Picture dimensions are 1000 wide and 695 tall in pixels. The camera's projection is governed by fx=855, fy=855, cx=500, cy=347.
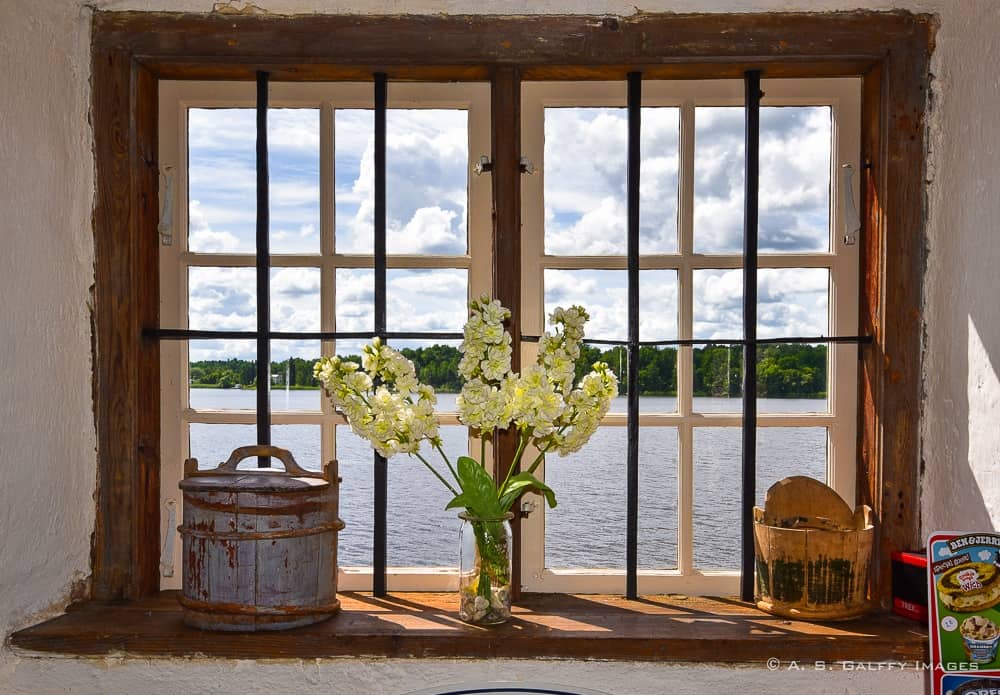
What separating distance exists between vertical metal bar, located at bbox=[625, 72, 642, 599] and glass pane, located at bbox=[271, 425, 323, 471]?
78 centimetres

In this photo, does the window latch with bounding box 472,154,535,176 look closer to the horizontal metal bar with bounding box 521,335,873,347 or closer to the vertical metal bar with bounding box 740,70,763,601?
the horizontal metal bar with bounding box 521,335,873,347

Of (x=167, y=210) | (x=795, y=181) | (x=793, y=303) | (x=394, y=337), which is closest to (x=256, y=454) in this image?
(x=394, y=337)

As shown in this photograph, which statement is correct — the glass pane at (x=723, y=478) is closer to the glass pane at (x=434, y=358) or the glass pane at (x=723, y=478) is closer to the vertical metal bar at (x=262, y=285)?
the glass pane at (x=434, y=358)

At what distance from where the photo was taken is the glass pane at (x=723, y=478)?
83.7 inches

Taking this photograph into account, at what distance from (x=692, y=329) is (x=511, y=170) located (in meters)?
0.60

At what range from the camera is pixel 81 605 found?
6.50 feet

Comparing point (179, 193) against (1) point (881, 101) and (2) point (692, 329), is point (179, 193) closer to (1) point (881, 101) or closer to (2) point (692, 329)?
(2) point (692, 329)

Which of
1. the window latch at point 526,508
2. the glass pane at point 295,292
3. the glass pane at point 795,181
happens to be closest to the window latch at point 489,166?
the glass pane at point 295,292

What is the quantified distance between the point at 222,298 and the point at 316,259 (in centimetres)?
26

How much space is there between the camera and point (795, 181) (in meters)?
2.13

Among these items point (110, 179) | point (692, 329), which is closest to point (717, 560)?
point (692, 329)

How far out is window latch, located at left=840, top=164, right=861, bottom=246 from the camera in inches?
81.7

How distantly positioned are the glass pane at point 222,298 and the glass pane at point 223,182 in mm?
61

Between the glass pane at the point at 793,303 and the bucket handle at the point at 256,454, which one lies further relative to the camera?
the glass pane at the point at 793,303
